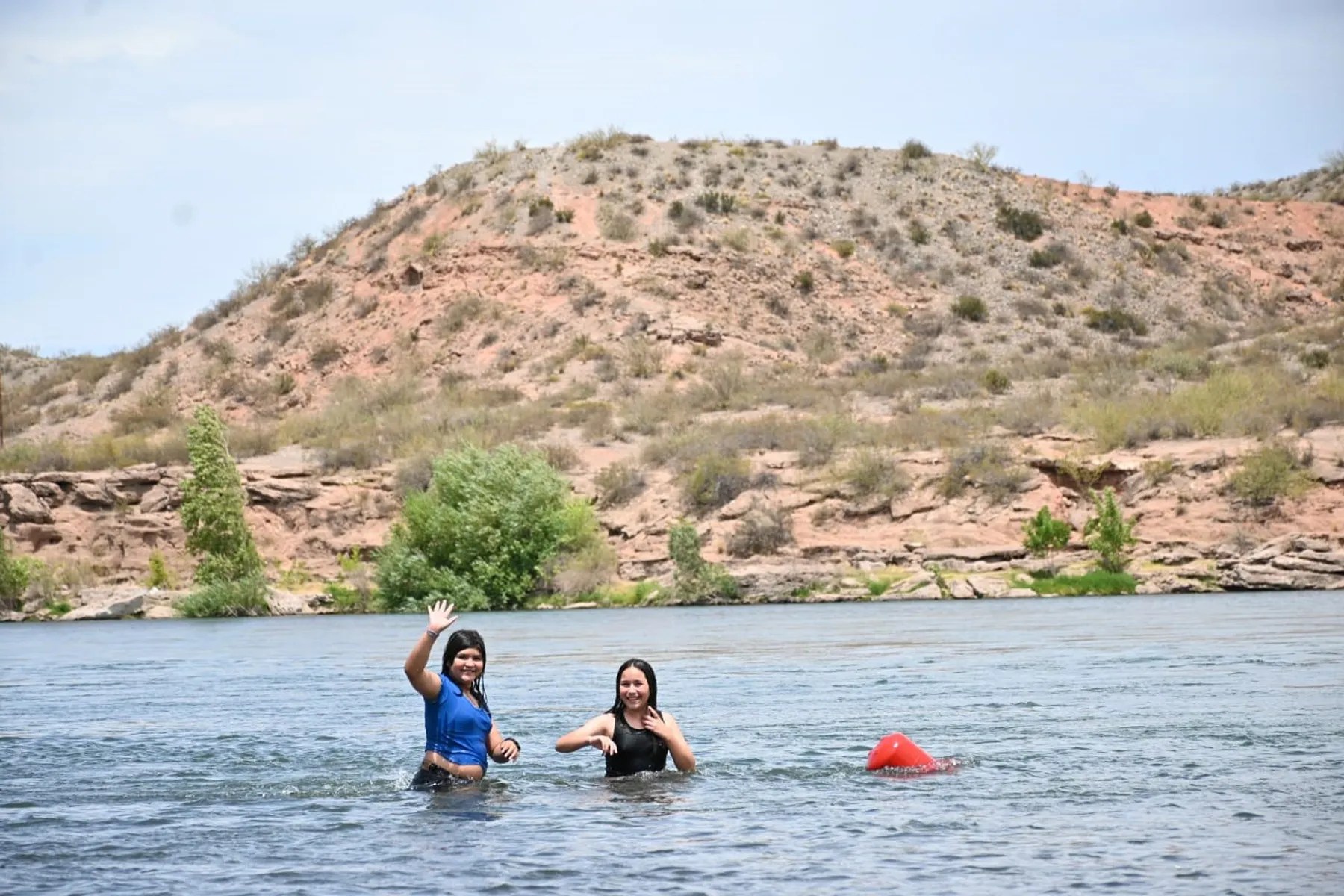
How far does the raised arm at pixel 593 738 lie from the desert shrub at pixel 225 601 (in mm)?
38189

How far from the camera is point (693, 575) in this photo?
49.7 m

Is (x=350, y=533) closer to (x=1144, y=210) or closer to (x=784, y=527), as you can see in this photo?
(x=784, y=527)

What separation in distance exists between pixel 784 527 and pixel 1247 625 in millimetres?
21477

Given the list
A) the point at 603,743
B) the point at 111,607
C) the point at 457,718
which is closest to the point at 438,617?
the point at 457,718

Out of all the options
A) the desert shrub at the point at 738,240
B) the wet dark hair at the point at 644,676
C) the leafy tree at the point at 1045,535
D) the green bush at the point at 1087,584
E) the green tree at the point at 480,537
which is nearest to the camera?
the wet dark hair at the point at 644,676

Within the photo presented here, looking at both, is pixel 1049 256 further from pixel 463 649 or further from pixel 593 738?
pixel 463 649

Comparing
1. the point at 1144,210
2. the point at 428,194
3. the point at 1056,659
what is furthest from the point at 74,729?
the point at 1144,210

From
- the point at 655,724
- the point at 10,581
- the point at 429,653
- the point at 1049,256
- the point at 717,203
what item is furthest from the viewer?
the point at 1049,256

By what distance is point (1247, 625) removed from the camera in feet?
107

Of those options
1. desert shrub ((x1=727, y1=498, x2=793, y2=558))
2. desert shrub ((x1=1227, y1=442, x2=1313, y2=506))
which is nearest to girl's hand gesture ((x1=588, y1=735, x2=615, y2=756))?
desert shrub ((x1=727, y1=498, x2=793, y2=558))

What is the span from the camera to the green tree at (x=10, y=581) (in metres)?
53.6

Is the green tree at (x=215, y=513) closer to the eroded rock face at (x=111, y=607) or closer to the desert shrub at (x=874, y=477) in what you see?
the eroded rock face at (x=111, y=607)

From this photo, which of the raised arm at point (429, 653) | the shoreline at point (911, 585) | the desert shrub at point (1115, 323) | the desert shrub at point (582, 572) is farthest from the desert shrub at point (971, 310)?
the raised arm at point (429, 653)

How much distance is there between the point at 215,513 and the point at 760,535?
51.8 ft
